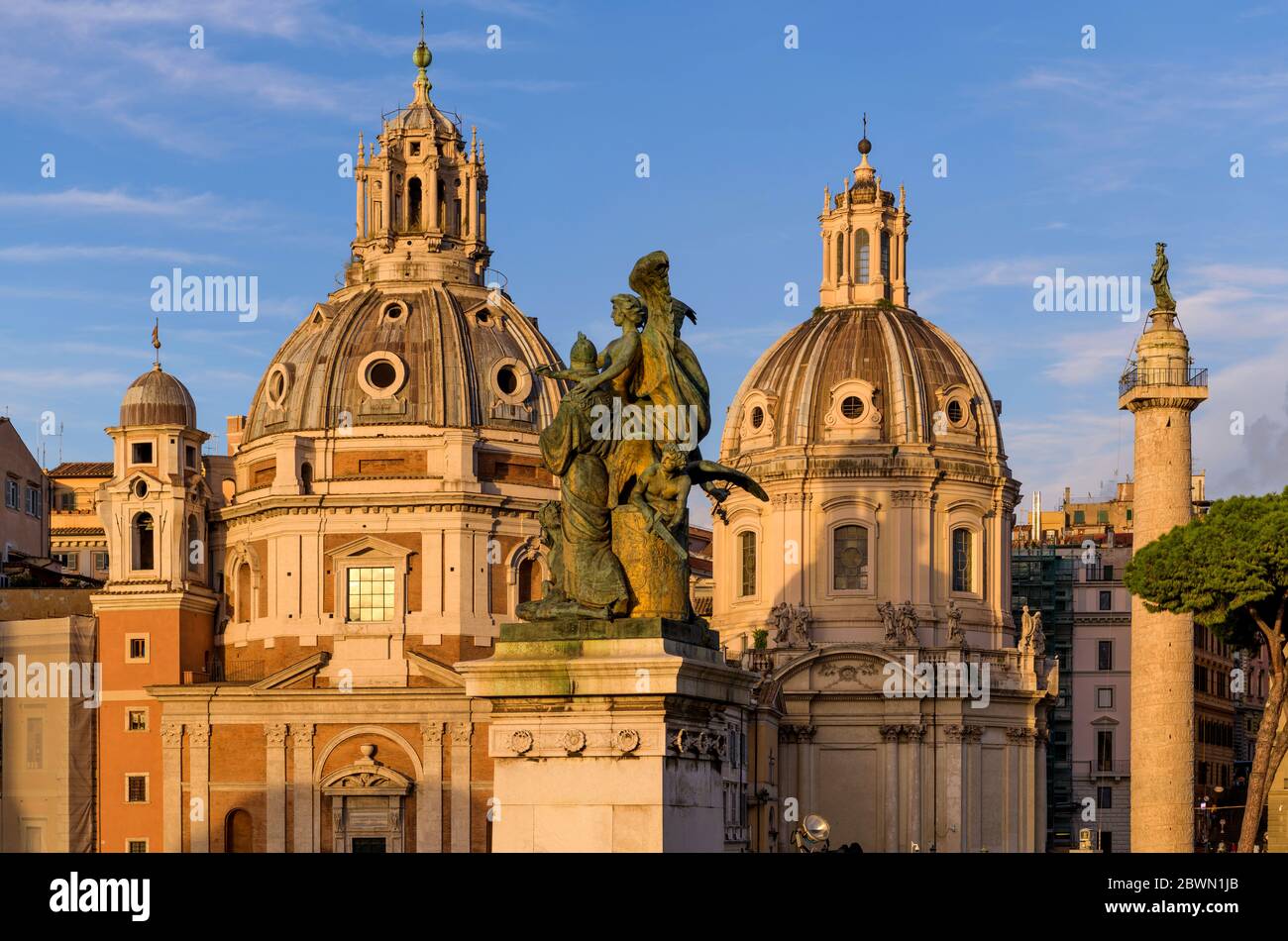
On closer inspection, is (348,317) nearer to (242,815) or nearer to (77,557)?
(242,815)

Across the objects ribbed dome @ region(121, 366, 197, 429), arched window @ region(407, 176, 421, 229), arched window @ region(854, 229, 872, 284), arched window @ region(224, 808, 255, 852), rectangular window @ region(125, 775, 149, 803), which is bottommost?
arched window @ region(224, 808, 255, 852)

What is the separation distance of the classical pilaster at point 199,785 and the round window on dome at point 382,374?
15620mm

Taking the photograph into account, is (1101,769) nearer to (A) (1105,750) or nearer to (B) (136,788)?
(A) (1105,750)

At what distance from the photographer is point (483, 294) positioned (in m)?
105

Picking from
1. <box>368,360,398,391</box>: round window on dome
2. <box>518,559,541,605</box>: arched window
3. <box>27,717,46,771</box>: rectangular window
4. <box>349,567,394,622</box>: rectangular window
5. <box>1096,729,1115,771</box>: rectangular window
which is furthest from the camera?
<box>1096,729,1115,771</box>: rectangular window

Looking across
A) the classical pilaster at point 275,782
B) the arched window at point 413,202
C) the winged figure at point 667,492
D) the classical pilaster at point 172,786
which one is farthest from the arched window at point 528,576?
the winged figure at point 667,492

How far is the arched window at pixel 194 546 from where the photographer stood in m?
102

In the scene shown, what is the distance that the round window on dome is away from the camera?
101312 mm

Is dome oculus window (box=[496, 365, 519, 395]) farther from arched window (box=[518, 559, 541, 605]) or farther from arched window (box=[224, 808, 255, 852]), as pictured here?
arched window (box=[224, 808, 255, 852])

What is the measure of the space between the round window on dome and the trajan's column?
3792 centimetres

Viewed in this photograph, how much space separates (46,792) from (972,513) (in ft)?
129

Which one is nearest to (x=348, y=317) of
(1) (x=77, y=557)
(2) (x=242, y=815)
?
(2) (x=242, y=815)

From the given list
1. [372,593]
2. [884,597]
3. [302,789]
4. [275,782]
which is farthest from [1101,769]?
[275,782]

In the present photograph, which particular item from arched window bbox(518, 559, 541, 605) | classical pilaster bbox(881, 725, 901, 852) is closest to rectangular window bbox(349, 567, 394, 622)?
arched window bbox(518, 559, 541, 605)
